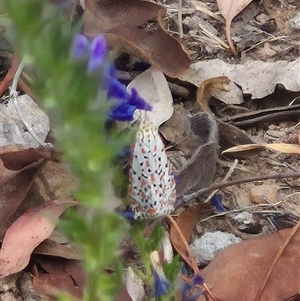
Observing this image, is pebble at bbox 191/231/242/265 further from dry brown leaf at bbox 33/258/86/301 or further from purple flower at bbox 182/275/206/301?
dry brown leaf at bbox 33/258/86/301

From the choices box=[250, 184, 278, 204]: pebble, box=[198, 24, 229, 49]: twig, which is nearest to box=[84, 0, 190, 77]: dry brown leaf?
box=[198, 24, 229, 49]: twig

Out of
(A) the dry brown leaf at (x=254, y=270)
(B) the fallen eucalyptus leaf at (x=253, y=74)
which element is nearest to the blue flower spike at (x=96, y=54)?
(A) the dry brown leaf at (x=254, y=270)

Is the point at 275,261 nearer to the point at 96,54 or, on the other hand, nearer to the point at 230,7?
the point at 96,54

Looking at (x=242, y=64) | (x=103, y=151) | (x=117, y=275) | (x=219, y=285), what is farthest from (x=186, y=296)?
(x=242, y=64)

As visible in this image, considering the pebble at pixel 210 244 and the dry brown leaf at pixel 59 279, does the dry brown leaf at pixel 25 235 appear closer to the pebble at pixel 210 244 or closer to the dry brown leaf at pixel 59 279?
the dry brown leaf at pixel 59 279

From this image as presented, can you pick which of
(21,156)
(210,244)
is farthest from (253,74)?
(21,156)

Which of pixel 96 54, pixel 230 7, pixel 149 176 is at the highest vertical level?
pixel 96 54
